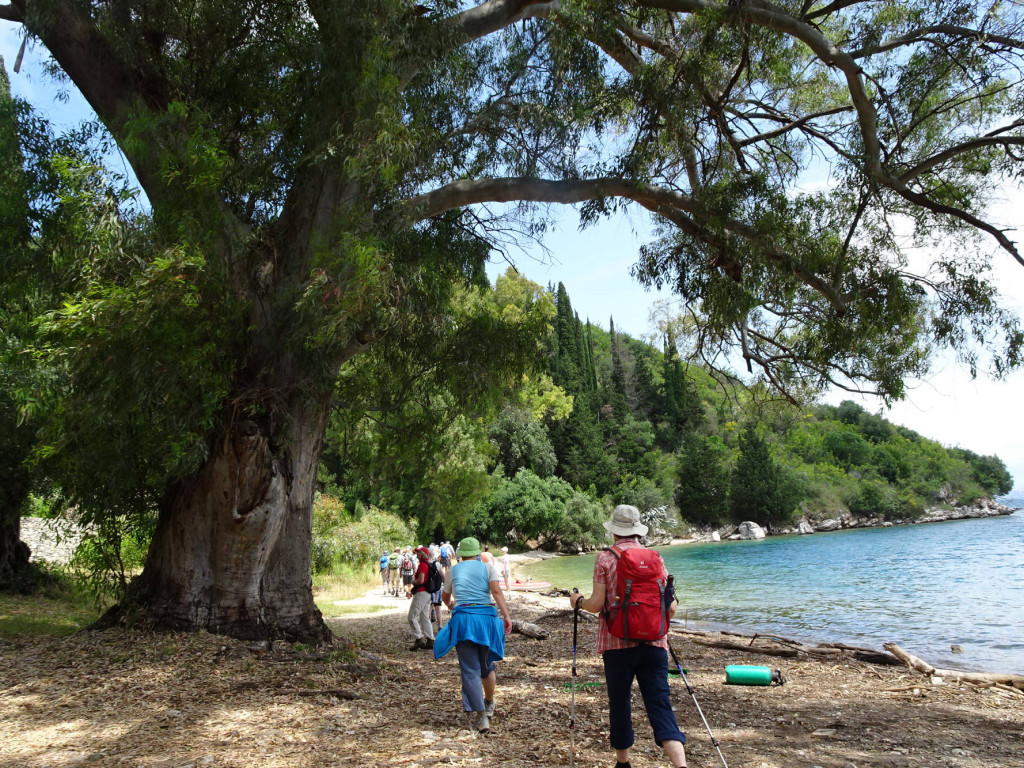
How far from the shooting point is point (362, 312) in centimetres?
632

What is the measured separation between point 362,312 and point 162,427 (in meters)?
2.27

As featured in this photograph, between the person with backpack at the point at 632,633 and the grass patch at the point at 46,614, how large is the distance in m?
6.87

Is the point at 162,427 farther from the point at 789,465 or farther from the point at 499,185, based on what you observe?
the point at 789,465

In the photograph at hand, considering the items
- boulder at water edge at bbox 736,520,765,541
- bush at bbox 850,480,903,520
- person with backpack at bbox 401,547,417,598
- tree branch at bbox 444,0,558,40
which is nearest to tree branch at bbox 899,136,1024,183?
tree branch at bbox 444,0,558,40

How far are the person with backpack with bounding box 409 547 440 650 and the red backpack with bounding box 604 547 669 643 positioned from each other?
19.8ft

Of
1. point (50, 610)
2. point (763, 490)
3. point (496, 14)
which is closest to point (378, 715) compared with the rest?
point (496, 14)

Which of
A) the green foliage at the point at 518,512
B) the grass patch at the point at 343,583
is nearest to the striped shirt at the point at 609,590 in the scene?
the grass patch at the point at 343,583

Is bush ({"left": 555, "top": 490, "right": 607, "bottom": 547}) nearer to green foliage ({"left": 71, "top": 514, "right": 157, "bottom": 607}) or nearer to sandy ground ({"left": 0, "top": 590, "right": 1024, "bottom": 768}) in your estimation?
sandy ground ({"left": 0, "top": 590, "right": 1024, "bottom": 768})

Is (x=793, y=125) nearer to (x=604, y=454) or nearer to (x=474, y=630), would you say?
(x=474, y=630)

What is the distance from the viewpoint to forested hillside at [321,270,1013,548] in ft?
35.9

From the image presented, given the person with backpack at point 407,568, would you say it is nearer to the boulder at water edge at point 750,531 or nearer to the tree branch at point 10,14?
the tree branch at point 10,14

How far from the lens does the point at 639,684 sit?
381 centimetres

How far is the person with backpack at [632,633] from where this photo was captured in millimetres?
3824

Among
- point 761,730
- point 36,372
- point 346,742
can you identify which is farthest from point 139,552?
point 761,730
